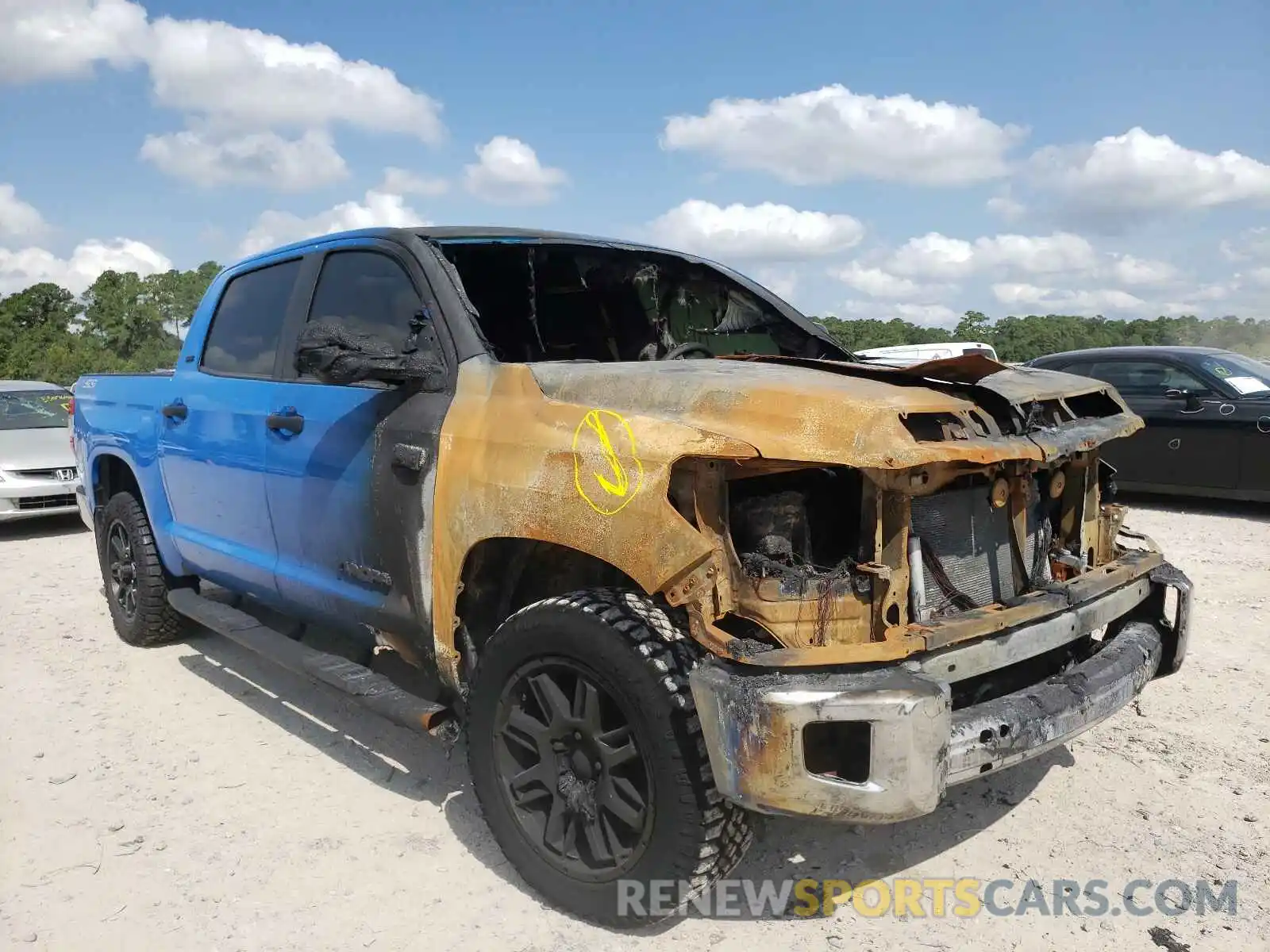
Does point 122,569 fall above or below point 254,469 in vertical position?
below

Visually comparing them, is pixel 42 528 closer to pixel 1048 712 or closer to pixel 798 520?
pixel 798 520

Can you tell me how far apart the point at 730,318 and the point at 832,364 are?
1510 millimetres

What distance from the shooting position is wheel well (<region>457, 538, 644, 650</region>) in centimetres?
281

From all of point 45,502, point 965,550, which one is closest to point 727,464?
point 965,550

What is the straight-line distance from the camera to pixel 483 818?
10.1 feet

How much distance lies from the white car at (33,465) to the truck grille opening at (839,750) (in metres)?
7.98

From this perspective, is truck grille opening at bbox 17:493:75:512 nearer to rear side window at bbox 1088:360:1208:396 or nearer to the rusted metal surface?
the rusted metal surface

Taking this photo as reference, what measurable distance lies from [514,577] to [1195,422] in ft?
25.3

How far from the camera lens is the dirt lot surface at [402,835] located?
261 cm

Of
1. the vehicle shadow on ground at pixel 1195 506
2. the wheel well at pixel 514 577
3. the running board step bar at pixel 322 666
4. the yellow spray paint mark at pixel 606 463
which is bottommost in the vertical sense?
the vehicle shadow on ground at pixel 1195 506

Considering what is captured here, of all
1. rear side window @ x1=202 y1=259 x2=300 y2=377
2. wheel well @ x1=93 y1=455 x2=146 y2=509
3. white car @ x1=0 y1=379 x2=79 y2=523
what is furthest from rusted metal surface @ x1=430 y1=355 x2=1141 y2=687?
white car @ x1=0 y1=379 x2=79 y2=523

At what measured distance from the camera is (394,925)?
2.65 meters

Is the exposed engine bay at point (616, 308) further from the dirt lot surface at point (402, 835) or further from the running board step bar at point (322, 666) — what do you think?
the dirt lot surface at point (402, 835)

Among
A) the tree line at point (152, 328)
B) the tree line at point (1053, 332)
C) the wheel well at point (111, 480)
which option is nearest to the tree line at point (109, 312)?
the tree line at point (152, 328)
